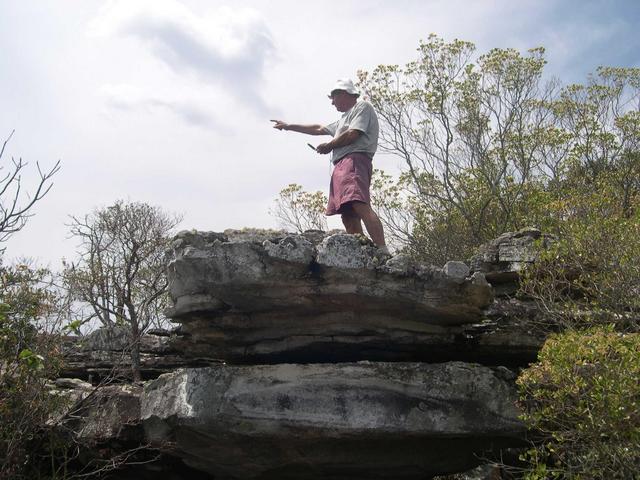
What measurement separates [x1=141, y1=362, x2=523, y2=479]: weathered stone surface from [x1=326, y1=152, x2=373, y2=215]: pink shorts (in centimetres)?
214

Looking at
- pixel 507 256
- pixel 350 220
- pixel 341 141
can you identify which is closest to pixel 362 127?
pixel 341 141

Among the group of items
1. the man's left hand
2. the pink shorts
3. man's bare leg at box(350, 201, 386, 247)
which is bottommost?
man's bare leg at box(350, 201, 386, 247)

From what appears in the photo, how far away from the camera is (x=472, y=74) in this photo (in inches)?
743

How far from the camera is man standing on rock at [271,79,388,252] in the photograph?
880cm

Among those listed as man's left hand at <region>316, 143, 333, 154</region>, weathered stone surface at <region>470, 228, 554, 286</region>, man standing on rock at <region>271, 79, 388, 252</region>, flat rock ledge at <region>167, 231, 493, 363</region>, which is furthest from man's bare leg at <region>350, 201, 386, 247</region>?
weathered stone surface at <region>470, 228, 554, 286</region>

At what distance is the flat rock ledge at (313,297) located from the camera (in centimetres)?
759

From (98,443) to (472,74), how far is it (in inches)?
558

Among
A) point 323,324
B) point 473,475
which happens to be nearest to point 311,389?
point 323,324

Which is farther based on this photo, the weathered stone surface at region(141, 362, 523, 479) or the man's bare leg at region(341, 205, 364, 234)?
the man's bare leg at region(341, 205, 364, 234)

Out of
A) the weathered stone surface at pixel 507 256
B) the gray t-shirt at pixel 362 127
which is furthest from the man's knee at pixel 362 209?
the weathered stone surface at pixel 507 256

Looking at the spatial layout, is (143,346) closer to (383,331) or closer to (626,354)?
(383,331)

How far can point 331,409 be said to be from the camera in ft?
26.2

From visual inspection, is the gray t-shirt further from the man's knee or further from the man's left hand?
the man's knee

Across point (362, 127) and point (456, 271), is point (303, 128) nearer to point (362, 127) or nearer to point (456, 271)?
point (362, 127)
